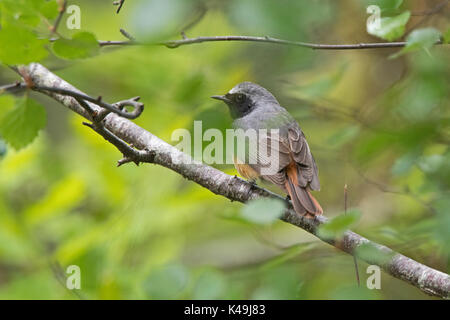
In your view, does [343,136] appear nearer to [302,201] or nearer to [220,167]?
[302,201]

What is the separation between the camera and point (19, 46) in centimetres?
168

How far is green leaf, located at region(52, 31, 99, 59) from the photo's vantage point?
1.62 m

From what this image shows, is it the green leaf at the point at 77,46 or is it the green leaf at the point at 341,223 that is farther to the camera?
the green leaf at the point at 77,46

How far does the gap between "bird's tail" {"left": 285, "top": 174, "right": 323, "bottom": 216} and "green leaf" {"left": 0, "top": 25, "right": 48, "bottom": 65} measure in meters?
1.58

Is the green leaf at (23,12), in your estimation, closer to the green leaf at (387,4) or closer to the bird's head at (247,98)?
the green leaf at (387,4)

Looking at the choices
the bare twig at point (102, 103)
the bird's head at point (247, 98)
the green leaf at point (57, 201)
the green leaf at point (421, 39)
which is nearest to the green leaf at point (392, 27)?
the green leaf at point (421, 39)

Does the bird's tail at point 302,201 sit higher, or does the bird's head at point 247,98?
the bird's head at point 247,98

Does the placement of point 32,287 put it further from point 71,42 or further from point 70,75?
point 71,42

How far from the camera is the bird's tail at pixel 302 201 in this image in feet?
9.09

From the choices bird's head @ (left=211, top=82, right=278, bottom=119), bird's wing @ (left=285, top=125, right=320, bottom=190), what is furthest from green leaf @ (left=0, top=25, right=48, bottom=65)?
bird's head @ (left=211, top=82, right=278, bottom=119)

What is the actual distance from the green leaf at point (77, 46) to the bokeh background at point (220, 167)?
13 cm

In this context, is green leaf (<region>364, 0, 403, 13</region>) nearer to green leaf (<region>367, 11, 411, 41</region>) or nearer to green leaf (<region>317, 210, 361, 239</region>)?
green leaf (<region>367, 11, 411, 41</region>)

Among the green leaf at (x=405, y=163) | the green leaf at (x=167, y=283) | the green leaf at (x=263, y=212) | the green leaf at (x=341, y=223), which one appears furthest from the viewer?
the green leaf at (x=167, y=283)
